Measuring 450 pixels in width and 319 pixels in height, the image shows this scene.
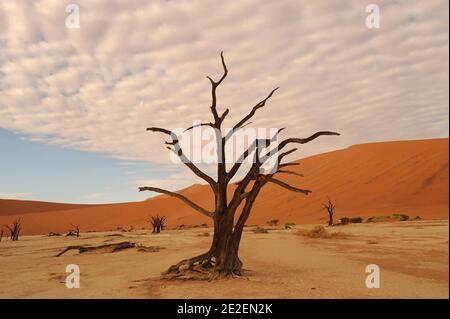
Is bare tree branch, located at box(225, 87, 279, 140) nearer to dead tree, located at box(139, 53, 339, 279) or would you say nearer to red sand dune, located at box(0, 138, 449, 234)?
dead tree, located at box(139, 53, 339, 279)

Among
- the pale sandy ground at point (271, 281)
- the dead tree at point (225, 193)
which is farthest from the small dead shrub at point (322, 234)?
the dead tree at point (225, 193)

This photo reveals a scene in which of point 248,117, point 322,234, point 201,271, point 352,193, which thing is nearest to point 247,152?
point 248,117

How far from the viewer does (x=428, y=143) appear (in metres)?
58.8

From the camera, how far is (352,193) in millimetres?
49312

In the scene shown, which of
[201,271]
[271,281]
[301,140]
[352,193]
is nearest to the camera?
[271,281]

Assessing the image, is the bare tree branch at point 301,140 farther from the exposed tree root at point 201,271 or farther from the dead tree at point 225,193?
the exposed tree root at point 201,271

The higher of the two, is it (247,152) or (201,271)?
(247,152)

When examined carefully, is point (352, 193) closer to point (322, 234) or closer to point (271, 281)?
point (322, 234)

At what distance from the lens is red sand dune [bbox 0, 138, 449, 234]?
40469mm

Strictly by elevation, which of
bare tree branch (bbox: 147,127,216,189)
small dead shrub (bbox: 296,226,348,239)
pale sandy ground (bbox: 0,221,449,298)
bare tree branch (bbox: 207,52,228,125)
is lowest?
small dead shrub (bbox: 296,226,348,239)

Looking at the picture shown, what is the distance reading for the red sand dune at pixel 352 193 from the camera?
4047 cm

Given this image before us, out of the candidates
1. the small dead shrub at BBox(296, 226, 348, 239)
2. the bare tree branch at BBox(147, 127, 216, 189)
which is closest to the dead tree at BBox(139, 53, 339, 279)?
the bare tree branch at BBox(147, 127, 216, 189)
